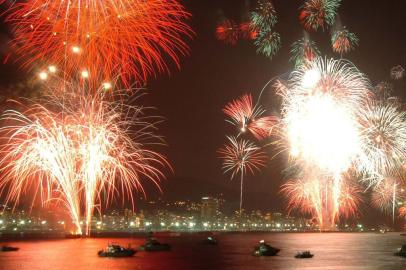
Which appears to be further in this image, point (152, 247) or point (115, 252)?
point (152, 247)

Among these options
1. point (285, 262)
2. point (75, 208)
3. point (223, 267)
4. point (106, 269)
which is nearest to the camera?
point (106, 269)

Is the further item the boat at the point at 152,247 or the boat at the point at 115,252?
the boat at the point at 152,247

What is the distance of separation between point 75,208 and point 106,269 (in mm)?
15534

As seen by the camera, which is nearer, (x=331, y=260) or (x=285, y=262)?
(x=285, y=262)

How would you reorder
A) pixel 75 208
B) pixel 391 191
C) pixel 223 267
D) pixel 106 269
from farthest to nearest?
1. pixel 391 191
2. pixel 75 208
3. pixel 223 267
4. pixel 106 269

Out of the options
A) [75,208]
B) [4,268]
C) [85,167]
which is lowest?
[4,268]

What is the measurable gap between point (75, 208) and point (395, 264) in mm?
29056

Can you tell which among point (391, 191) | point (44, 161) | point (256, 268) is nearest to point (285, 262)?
point (256, 268)

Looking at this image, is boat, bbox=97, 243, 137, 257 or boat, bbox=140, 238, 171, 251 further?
boat, bbox=140, 238, 171, 251

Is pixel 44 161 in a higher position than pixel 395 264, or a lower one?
higher

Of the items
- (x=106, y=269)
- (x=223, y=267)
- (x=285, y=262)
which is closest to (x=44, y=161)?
(x=106, y=269)

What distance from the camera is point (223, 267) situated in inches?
1730

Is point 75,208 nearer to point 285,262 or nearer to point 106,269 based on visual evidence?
point 106,269

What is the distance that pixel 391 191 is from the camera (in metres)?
84.1
